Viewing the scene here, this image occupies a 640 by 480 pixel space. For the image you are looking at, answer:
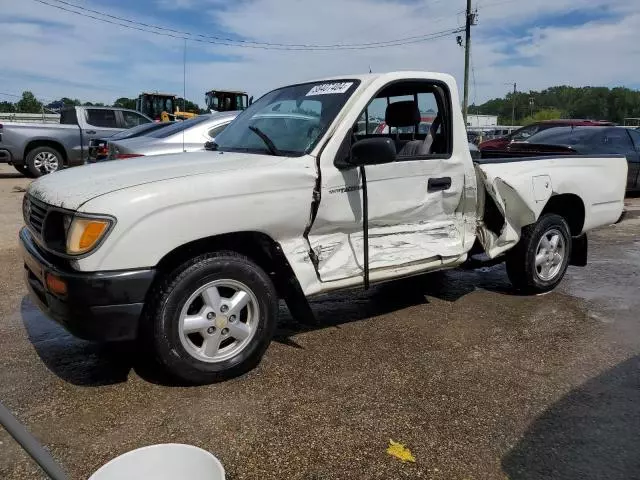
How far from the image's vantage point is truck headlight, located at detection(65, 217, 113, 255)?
2.84 metres

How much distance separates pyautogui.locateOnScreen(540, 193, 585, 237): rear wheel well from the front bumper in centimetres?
387

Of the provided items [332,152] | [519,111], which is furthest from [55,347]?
[519,111]

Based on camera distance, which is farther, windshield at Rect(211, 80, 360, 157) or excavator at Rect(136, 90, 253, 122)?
excavator at Rect(136, 90, 253, 122)

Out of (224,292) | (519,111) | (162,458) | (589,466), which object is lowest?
(589,466)

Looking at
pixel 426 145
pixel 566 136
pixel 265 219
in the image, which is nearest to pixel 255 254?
pixel 265 219

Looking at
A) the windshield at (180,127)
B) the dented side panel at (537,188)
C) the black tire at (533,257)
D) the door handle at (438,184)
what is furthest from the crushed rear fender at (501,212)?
the windshield at (180,127)

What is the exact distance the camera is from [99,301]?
2.88m

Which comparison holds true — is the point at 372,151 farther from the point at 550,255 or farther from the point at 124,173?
the point at 550,255

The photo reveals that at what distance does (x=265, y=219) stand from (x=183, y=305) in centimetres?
69

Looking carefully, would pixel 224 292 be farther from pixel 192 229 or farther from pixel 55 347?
pixel 55 347

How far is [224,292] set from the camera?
132 inches

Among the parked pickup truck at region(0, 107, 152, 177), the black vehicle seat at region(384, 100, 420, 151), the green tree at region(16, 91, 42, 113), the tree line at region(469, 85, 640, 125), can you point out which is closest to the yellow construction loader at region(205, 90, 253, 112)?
the parked pickup truck at region(0, 107, 152, 177)

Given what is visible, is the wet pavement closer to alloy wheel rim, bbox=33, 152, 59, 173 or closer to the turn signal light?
the turn signal light

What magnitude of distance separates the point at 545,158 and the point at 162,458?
4214 mm
